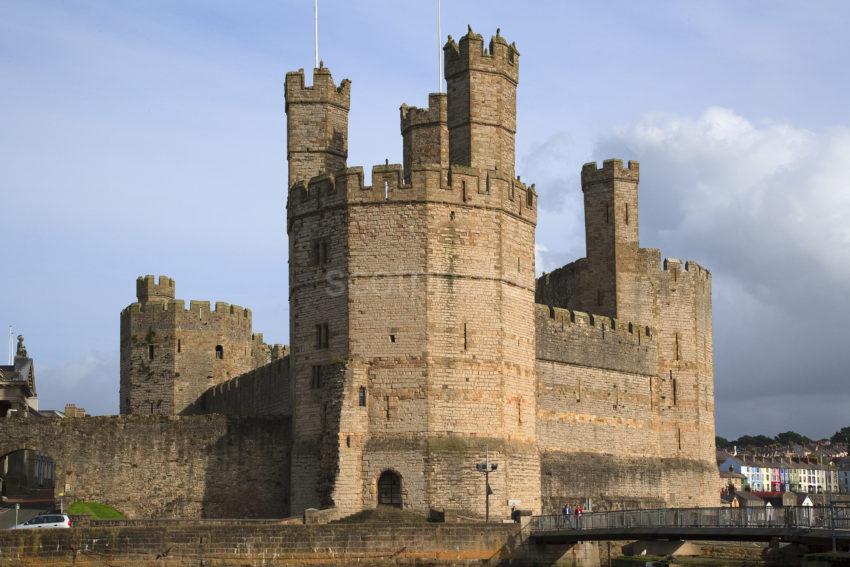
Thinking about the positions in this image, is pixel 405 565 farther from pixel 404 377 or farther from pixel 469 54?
pixel 469 54

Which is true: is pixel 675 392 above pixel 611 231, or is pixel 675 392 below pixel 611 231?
below

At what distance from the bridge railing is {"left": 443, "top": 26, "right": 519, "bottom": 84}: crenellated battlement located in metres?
16.1

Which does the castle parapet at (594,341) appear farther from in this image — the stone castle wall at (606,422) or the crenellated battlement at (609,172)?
the crenellated battlement at (609,172)

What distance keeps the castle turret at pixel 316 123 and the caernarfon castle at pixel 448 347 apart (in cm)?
6

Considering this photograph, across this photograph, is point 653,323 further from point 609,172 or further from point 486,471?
point 486,471

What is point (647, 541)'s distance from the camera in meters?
48.8

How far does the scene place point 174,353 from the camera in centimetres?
6844

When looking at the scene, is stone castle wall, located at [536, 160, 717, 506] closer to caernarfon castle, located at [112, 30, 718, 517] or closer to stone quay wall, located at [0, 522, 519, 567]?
caernarfon castle, located at [112, 30, 718, 517]

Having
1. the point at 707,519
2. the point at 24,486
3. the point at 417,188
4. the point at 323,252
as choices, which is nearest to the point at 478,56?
the point at 417,188

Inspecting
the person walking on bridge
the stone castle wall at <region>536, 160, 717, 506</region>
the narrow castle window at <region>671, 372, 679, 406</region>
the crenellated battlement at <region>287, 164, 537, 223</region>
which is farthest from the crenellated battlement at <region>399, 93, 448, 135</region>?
the narrow castle window at <region>671, 372, 679, 406</region>

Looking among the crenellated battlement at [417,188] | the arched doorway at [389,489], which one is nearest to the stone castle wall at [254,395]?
the arched doorway at [389,489]

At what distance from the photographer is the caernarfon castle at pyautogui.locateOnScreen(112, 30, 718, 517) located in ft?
159

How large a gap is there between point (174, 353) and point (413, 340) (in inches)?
892

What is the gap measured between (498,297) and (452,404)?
13.0 ft
